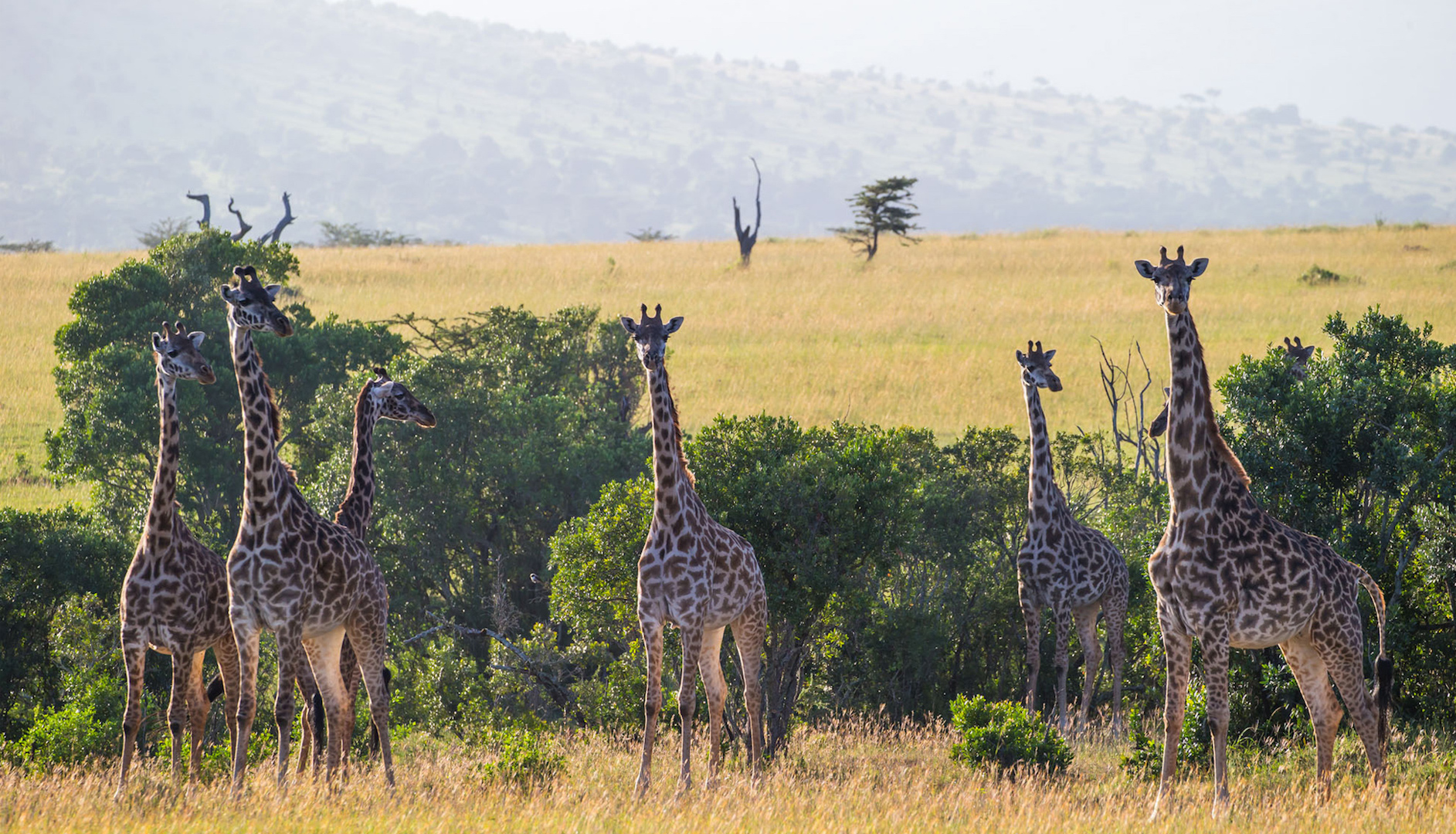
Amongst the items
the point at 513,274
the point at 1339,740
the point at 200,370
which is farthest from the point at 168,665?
the point at 513,274

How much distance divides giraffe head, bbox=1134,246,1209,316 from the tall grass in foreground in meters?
3.18

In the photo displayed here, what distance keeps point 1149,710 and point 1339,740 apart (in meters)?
2.82

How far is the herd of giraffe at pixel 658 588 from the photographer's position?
8.48m

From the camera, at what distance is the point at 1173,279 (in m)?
8.35

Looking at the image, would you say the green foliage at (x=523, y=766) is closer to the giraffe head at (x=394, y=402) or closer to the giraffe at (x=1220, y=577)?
the giraffe head at (x=394, y=402)

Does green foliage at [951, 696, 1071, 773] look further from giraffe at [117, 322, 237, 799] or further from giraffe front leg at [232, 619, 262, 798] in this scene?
giraffe at [117, 322, 237, 799]

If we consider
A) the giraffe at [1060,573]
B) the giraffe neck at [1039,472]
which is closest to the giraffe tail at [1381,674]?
the giraffe at [1060,573]

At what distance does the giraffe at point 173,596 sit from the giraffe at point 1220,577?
6.56m

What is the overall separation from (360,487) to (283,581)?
6.13ft

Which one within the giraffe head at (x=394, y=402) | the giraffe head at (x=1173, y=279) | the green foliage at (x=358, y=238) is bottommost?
the giraffe head at (x=394, y=402)

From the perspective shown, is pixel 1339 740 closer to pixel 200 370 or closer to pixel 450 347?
pixel 200 370

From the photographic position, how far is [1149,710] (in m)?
13.6

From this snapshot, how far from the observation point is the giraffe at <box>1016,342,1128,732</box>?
12.4 meters

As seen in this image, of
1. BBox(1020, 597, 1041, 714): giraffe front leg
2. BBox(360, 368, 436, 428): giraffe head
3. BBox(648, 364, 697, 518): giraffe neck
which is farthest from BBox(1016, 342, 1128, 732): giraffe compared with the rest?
BBox(360, 368, 436, 428): giraffe head
